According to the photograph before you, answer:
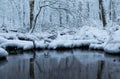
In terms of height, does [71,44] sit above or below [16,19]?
below

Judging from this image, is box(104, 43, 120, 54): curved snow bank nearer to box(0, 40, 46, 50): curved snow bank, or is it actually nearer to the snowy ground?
the snowy ground

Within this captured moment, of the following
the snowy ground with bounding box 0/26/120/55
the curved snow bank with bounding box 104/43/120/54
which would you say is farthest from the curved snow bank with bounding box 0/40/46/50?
the curved snow bank with bounding box 104/43/120/54

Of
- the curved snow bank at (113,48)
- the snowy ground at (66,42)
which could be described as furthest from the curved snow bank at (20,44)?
the curved snow bank at (113,48)

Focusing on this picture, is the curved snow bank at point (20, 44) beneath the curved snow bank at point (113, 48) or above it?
Result: above

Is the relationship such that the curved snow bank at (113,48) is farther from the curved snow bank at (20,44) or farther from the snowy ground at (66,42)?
the curved snow bank at (20,44)

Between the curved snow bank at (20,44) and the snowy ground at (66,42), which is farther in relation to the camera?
the curved snow bank at (20,44)

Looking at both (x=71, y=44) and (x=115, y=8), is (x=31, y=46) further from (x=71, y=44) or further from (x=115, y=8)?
(x=115, y=8)

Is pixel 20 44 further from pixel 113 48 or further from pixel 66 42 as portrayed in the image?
pixel 113 48

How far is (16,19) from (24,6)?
17.7 ft

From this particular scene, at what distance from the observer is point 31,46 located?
1688 centimetres

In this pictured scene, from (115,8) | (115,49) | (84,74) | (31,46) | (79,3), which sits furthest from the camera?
(79,3)

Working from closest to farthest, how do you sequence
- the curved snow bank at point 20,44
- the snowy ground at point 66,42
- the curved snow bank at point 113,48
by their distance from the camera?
the curved snow bank at point 113,48, the snowy ground at point 66,42, the curved snow bank at point 20,44

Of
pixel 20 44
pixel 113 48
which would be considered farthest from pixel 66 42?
pixel 113 48

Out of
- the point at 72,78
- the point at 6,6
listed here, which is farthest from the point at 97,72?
the point at 6,6
